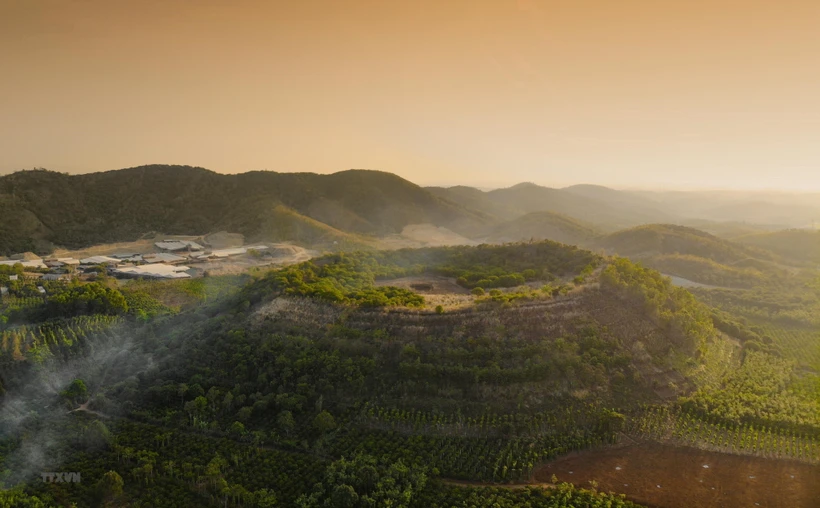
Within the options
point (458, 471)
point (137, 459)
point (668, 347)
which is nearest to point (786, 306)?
point (668, 347)

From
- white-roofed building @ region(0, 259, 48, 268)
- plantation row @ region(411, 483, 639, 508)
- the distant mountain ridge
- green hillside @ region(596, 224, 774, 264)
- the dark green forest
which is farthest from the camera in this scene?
green hillside @ region(596, 224, 774, 264)

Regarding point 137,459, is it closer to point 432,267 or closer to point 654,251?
point 432,267

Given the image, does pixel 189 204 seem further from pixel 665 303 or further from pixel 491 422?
pixel 665 303

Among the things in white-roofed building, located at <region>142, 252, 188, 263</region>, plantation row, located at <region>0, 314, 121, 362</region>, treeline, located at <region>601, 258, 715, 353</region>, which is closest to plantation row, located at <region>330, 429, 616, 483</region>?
treeline, located at <region>601, 258, 715, 353</region>

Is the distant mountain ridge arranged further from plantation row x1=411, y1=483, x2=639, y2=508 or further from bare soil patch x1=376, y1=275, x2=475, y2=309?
plantation row x1=411, y1=483, x2=639, y2=508

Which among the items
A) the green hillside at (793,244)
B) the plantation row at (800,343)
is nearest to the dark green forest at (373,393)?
the plantation row at (800,343)

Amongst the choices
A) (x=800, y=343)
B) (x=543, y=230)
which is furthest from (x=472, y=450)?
(x=543, y=230)
